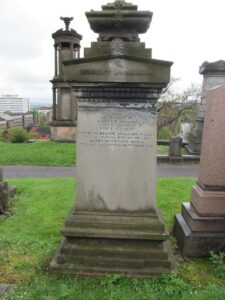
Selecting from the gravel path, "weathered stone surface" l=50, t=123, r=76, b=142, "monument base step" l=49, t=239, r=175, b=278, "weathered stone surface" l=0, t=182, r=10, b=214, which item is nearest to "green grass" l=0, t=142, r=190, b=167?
the gravel path

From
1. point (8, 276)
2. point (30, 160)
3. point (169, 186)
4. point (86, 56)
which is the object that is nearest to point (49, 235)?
point (8, 276)

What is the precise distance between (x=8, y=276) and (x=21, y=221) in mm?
2012

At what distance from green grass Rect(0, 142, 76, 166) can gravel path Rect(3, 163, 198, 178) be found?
70 cm

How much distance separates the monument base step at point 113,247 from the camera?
12.0 ft

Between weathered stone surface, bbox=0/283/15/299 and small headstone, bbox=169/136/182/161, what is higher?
small headstone, bbox=169/136/182/161

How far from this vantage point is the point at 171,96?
2995 centimetres

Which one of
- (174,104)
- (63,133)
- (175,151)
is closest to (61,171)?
(175,151)

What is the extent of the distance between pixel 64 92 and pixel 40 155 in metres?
4.60

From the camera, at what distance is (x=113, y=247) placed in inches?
149

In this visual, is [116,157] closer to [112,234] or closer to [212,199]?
[112,234]

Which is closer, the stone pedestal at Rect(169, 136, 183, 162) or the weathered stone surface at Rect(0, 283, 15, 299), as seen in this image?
the weathered stone surface at Rect(0, 283, 15, 299)

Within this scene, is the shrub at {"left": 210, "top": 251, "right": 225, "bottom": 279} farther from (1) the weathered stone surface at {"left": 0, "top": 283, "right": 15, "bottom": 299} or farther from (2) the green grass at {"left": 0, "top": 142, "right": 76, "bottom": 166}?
(2) the green grass at {"left": 0, "top": 142, "right": 76, "bottom": 166}

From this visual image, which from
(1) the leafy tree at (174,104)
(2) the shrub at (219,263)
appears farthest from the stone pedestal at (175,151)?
(1) the leafy tree at (174,104)

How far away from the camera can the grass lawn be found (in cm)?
320
